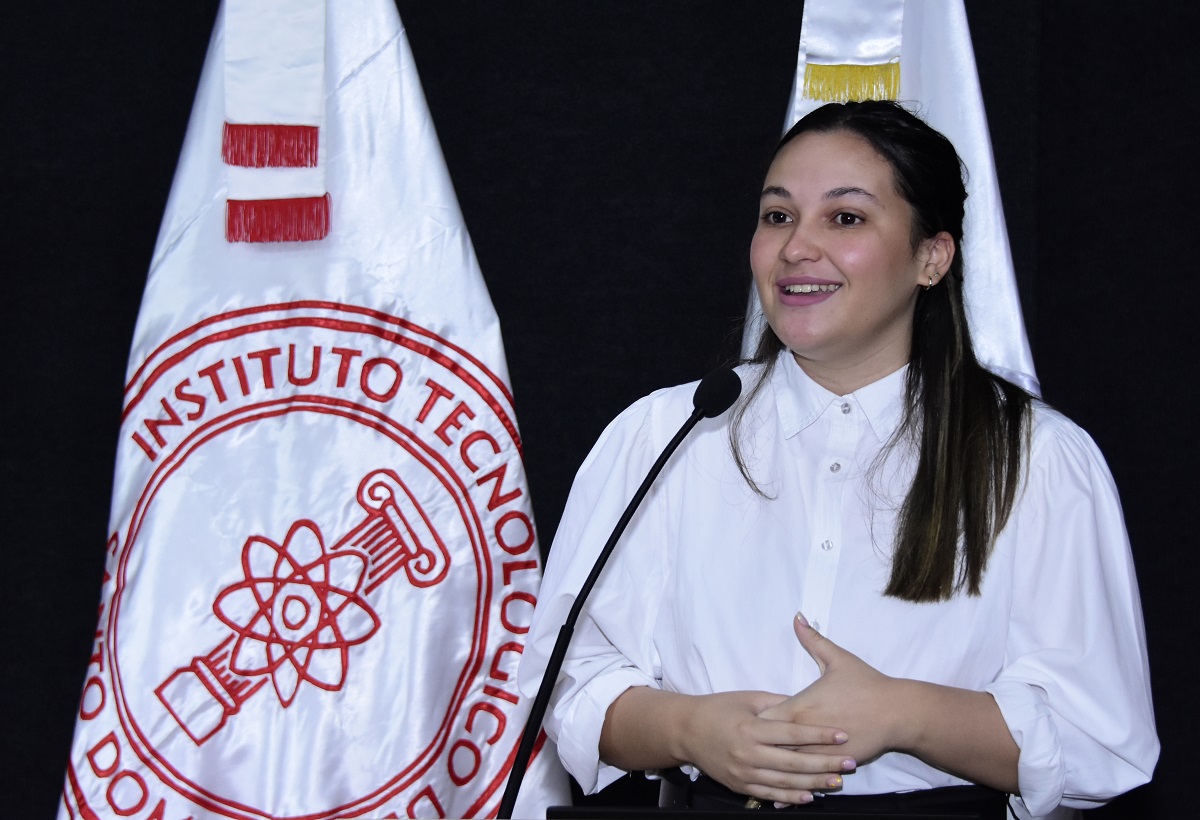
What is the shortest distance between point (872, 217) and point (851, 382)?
23cm

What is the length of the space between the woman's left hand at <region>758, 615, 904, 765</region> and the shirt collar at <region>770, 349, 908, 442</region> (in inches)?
14.7

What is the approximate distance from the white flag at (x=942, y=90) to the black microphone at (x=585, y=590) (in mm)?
801

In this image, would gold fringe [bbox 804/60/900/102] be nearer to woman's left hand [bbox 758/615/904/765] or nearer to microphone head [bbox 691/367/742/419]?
microphone head [bbox 691/367/742/419]

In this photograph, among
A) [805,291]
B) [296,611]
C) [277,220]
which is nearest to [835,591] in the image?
[805,291]

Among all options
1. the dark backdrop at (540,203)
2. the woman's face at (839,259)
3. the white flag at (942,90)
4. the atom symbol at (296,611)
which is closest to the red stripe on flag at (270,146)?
the dark backdrop at (540,203)

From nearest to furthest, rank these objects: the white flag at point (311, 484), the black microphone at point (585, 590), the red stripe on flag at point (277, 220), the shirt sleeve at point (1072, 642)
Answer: the black microphone at point (585, 590) < the shirt sleeve at point (1072, 642) < the white flag at point (311, 484) < the red stripe on flag at point (277, 220)

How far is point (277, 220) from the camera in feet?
7.16

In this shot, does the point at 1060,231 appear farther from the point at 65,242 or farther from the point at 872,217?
the point at 65,242

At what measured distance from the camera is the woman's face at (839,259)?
151cm

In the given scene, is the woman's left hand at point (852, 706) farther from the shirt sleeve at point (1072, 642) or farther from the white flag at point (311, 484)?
the white flag at point (311, 484)

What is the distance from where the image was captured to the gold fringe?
2172 millimetres

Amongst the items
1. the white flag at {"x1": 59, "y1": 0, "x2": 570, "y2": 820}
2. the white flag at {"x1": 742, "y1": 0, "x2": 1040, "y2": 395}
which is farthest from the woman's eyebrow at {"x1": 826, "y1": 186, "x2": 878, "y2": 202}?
the white flag at {"x1": 59, "y1": 0, "x2": 570, "y2": 820}

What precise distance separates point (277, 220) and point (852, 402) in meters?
1.17

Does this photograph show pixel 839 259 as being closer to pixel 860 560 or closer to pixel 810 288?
pixel 810 288
